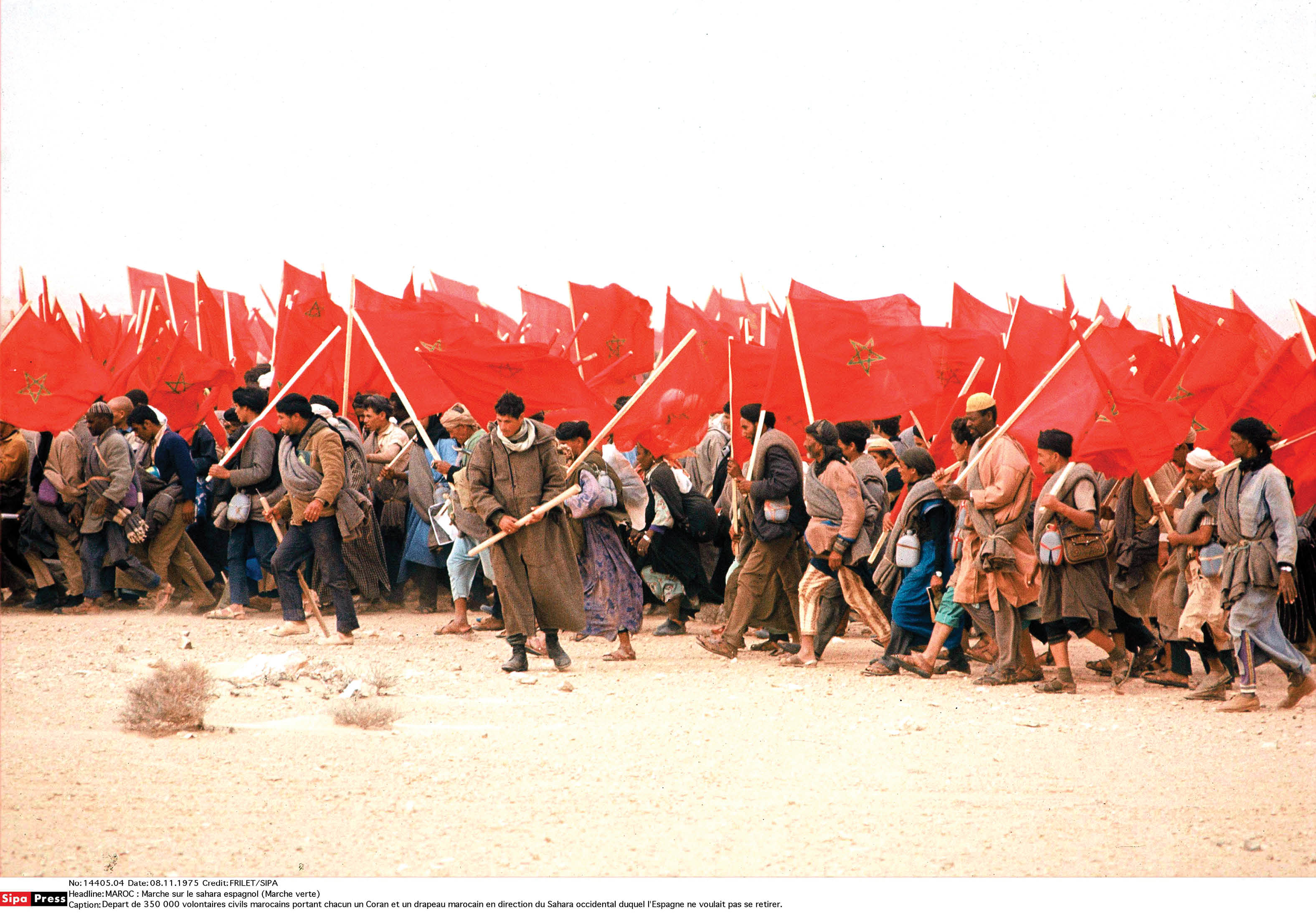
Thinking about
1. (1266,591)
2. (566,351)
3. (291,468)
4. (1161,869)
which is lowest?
(1161,869)

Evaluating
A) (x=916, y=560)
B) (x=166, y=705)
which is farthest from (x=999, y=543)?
(x=166, y=705)

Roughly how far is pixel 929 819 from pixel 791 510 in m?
3.69

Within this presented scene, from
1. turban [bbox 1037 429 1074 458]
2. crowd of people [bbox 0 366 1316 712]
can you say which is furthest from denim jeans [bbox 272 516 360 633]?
turban [bbox 1037 429 1074 458]

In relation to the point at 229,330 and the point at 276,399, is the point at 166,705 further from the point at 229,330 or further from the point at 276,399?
the point at 229,330

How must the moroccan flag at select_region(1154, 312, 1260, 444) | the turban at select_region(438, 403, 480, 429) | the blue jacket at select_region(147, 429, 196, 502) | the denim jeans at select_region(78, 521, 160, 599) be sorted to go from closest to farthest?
the moroccan flag at select_region(1154, 312, 1260, 444) < the turban at select_region(438, 403, 480, 429) < the denim jeans at select_region(78, 521, 160, 599) < the blue jacket at select_region(147, 429, 196, 502)

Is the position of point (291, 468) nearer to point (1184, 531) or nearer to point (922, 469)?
point (922, 469)

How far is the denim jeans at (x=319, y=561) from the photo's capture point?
9.03 metres

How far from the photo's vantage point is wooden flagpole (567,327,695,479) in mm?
8453

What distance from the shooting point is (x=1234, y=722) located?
688cm

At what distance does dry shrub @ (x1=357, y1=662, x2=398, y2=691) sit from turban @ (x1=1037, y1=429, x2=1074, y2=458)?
14.2ft

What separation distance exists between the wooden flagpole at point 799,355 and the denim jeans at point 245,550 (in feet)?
14.7

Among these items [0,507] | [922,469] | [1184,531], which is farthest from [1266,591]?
[0,507]

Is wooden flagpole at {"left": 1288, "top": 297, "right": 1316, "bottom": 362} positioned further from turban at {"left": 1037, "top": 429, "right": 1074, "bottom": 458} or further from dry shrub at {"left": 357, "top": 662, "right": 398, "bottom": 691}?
dry shrub at {"left": 357, "top": 662, "right": 398, "bottom": 691}

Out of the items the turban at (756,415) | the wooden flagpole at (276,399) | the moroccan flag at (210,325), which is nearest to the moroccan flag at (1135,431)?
the turban at (756,415)
